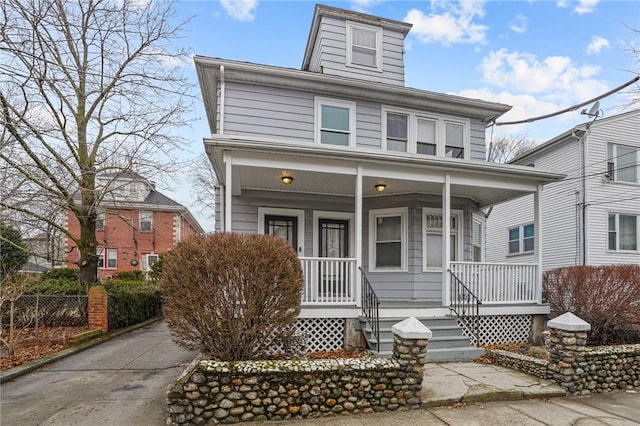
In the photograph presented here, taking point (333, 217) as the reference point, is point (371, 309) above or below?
below

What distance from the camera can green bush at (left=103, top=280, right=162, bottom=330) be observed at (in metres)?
8.73

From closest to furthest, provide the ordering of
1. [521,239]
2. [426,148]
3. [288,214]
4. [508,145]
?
[288,214] < [426,148] < [521,239] < [508,145]

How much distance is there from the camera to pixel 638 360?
5520mm

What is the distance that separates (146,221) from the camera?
73.8 ft

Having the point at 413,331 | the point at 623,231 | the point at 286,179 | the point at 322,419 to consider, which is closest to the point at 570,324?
the point at 413,331

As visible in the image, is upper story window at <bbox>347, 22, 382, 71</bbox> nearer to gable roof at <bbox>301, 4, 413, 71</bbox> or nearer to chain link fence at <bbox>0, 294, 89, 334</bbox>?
gable roof at <bbox>301, 4, 413, 71</bbox>

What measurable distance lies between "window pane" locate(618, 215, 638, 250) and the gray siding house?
6362mm

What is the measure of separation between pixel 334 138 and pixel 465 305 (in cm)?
482

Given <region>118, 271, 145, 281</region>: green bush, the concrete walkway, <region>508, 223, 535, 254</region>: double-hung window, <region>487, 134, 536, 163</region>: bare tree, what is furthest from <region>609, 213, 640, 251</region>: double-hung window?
<region>118, 271, 145, 281</region>: green bush

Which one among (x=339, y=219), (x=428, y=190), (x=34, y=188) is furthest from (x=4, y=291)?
(x=428, y=190)

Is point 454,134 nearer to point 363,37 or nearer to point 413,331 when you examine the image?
point 363,37

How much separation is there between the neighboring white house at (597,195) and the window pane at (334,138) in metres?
9.35

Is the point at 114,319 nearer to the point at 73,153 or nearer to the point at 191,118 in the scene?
the point at 73,153

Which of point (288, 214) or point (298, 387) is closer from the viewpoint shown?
point (298, 387)
